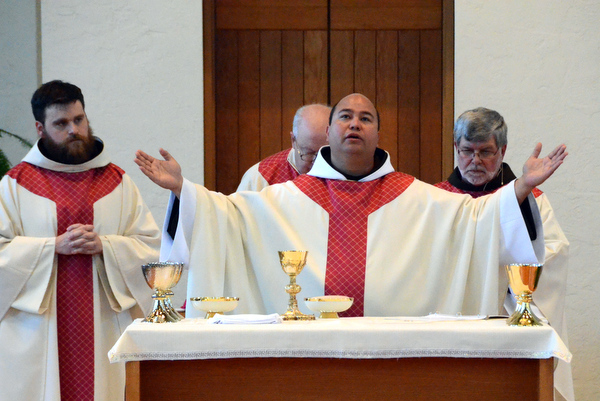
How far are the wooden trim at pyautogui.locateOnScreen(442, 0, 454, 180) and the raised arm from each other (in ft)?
8.60

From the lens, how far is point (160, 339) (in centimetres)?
263

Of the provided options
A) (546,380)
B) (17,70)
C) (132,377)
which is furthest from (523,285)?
(17,70)

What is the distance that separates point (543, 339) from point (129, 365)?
53.0 inches

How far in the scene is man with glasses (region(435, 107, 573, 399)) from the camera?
4074 mm

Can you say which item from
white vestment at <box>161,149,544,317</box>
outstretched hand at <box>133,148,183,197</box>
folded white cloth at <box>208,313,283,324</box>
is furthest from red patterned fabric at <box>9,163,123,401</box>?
folded white cloth at <box>208,313,283,324</box>

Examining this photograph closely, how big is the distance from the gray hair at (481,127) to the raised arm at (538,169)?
30.9 inches

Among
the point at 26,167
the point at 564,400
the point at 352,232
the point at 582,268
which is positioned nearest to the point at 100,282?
the point at 26,167

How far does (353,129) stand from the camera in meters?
3.83

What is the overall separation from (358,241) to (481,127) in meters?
1.05

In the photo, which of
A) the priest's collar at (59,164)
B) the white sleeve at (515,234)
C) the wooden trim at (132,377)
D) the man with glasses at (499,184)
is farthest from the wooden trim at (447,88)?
the wooden trim at (132,377)

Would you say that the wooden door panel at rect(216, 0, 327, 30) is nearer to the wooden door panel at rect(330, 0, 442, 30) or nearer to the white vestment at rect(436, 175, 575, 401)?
the wooden door panel at rect(330, 0, 442, 30)

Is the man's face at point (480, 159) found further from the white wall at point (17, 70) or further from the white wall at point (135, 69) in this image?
the white wall at point (17, 70)

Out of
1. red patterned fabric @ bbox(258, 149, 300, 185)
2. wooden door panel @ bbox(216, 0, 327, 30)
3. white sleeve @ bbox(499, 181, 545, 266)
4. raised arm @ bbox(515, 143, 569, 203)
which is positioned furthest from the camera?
Result: wooden door panel @ bbox(216, 0, 327, 30)

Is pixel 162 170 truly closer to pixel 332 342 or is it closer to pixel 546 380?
pixel 332 342
